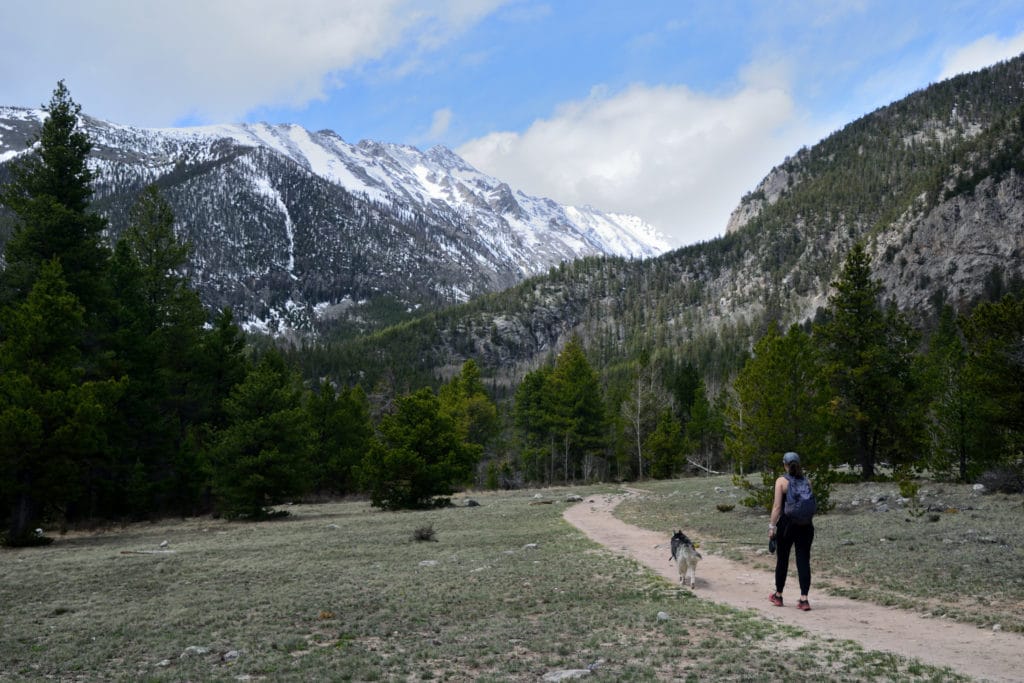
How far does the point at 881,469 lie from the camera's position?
3891 cm

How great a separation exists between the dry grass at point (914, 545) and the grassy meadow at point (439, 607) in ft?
0.27

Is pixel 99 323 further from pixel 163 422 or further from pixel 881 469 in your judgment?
pixel 881 469

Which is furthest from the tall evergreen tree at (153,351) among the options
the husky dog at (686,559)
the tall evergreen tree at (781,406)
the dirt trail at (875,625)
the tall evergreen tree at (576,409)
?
the tall evergreen tree at (576,409)

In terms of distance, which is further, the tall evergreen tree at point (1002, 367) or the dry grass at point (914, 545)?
the tall evergreen tree at point (1002, 367)

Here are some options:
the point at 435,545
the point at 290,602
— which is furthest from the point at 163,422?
the point at 290,602

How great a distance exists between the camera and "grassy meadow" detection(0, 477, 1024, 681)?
7.56 meters

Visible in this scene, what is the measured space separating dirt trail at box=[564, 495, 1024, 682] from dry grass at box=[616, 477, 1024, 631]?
21.3 inches

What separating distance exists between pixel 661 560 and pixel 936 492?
17.0 metres

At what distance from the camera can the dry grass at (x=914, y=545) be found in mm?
10422

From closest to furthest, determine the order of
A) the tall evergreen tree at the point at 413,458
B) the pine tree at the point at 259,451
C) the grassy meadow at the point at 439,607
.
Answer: the grassy meadow at the point at 439,607 < the pine tree at the point at 259,451 < the tall evergreen tree at the point at 413,458

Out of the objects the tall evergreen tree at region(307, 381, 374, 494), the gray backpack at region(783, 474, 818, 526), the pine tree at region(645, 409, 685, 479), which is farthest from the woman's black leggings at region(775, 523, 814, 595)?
the pine tree at region(645, 409, 685, 479)

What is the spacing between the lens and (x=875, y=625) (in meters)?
9.16

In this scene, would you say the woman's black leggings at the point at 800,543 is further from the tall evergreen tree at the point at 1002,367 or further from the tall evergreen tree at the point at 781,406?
the tall evergreen tree at the point at 1002,367

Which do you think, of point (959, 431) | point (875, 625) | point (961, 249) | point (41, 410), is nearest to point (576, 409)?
point (959, 431)
